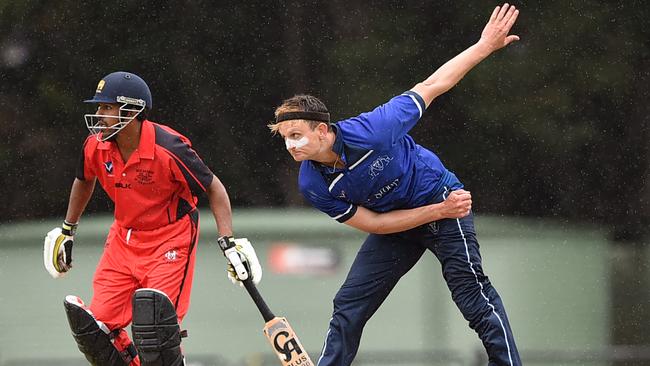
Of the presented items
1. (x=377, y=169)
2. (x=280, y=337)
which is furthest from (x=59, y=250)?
(x=377, y=169)

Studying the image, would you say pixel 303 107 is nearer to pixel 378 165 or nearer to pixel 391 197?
pixel 378 165

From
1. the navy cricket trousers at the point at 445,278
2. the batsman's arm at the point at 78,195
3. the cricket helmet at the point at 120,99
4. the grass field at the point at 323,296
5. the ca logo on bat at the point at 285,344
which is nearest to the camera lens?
the navy cricket trousers at the point at 445,278

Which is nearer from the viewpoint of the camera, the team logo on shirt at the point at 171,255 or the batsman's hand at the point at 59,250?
the team logo on shirt at the point at 171,255

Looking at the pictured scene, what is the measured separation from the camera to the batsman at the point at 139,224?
4988 mm

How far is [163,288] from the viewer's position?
16.3ft

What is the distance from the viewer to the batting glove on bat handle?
16.5ft

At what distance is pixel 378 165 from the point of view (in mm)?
4836

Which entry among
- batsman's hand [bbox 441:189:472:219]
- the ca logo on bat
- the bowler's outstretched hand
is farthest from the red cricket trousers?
the bowler's outstretched hand

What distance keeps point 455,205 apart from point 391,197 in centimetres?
24

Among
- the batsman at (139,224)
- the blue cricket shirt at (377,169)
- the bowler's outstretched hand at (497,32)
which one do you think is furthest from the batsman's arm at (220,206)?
the bowler's outstretched hand at (497,32)

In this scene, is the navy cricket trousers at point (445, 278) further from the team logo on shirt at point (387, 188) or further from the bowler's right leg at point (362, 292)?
the team logo on shirt at point (387, 188)

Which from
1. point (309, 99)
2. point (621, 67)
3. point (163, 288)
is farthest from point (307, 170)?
point (621, 67)

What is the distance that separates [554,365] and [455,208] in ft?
9.54

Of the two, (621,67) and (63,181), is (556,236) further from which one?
(63,181)
